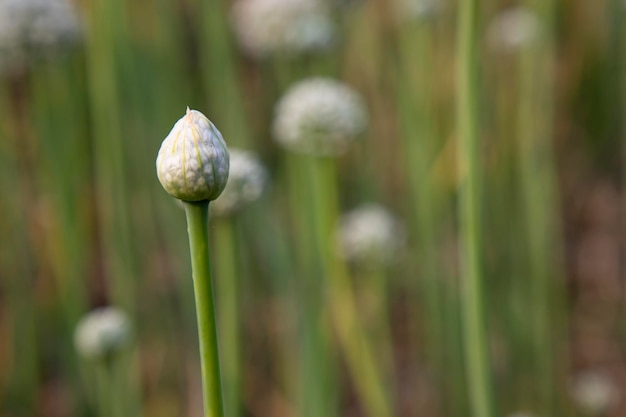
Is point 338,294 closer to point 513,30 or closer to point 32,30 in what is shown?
point 32,30

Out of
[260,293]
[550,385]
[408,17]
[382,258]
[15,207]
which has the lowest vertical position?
[550,385]

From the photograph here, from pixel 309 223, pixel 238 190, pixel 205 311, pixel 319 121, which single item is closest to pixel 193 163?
pixel 205 311

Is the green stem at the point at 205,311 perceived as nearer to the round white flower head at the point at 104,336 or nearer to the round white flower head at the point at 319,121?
the round white flower head at the point at 104,336

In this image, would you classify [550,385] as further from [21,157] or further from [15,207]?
[21,157]

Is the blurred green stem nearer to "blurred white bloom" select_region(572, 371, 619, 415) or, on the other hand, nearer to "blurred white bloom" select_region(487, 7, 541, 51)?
→ "blurred white bloom" select_region(572, 371, 619, 415)

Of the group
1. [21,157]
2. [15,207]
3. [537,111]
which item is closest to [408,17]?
[537,111]
